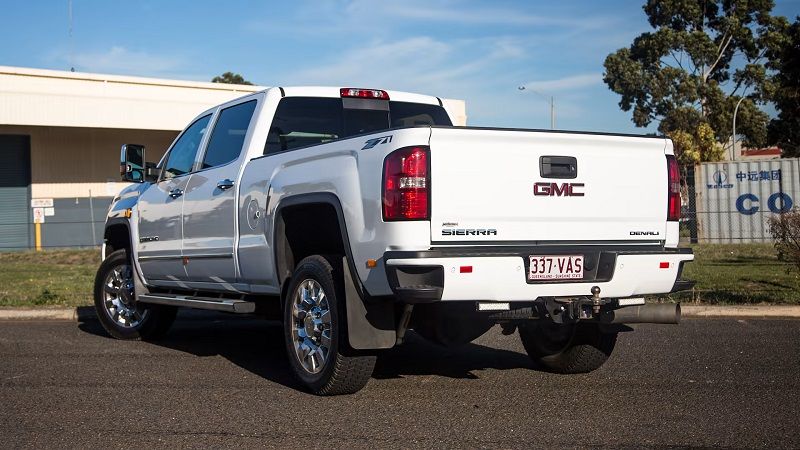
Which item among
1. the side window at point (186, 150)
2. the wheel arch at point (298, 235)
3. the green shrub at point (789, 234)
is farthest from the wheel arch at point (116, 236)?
the green shrub at point (789, 234)

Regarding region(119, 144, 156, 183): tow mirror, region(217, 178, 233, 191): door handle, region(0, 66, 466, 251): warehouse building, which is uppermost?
region(0, 66, 466, 251): warehouse building

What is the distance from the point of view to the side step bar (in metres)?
7.22

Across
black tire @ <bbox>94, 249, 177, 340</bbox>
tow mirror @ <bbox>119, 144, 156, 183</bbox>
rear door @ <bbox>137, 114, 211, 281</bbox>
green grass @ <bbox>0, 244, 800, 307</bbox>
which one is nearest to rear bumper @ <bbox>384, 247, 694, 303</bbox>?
rear door @ <bbox>137, 114, 211, 281</bbox>

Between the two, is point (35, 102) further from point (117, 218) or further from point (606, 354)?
point (606, 354)

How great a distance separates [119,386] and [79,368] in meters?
1.00

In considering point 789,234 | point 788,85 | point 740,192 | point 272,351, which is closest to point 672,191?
point 272,351

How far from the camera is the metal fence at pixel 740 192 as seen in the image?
27422 millimetres

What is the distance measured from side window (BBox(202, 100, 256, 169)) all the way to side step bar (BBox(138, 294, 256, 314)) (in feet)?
3.70

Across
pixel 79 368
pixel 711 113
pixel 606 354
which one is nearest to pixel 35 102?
pixel 79 368

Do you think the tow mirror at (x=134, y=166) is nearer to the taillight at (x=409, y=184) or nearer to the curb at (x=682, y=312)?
the curb at (x=682, y=312)

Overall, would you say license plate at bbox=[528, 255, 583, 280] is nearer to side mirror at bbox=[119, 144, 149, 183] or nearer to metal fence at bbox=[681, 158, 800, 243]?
side mirror at bbox=[119, 144, 149, 183]

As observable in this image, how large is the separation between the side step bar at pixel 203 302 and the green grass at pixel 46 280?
3.66 meters

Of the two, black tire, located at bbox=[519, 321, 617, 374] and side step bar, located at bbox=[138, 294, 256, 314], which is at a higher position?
side step bar, located at bbox=[138, 294, 256, 314]

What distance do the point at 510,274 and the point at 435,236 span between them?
0.51m
